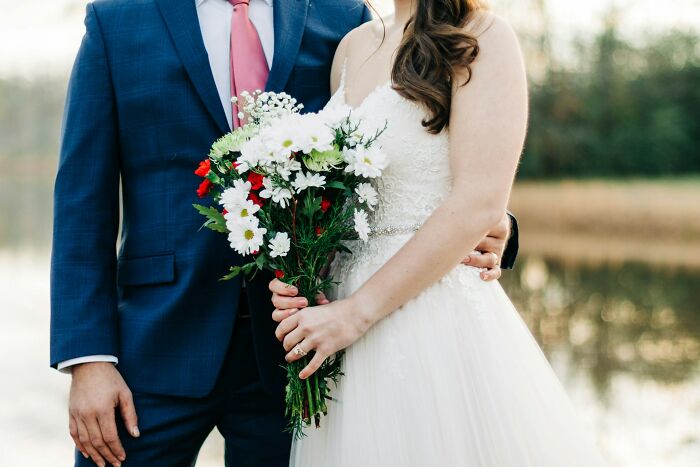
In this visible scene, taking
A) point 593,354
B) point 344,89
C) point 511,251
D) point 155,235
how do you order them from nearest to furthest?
point 155,235 → point 344,89 → point 511,251 → point 593,354

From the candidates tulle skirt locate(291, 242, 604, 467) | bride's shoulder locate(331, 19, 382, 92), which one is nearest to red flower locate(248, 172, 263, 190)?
tulle skirt locate(291, 242, 604, 467)

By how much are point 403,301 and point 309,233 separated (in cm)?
35

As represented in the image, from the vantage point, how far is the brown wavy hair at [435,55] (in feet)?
7.59

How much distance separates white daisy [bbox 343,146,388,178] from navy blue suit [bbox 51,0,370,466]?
21.8 inches

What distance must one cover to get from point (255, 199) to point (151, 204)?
21.6 inches

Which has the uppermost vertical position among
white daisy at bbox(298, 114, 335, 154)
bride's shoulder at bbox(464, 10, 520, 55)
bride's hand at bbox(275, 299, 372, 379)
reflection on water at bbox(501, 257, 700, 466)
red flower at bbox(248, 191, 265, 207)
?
bride's shoulder at bbox(464, 10, 520, 55)

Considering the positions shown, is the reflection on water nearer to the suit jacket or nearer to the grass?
the grass

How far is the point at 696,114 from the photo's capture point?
20938mm

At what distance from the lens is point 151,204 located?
102 inches

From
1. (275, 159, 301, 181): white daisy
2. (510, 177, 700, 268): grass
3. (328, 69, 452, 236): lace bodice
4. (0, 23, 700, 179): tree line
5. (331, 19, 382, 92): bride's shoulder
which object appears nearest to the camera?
(275, 159, 301, 181): white daisy

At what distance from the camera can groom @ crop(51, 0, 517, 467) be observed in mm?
2500

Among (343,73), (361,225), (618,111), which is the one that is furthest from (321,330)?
(618,111)

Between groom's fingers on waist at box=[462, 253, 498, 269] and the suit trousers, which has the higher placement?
groom's fingers on waist at box=[462, 253, 498, 269]

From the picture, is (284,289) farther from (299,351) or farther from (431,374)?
(431,374)
